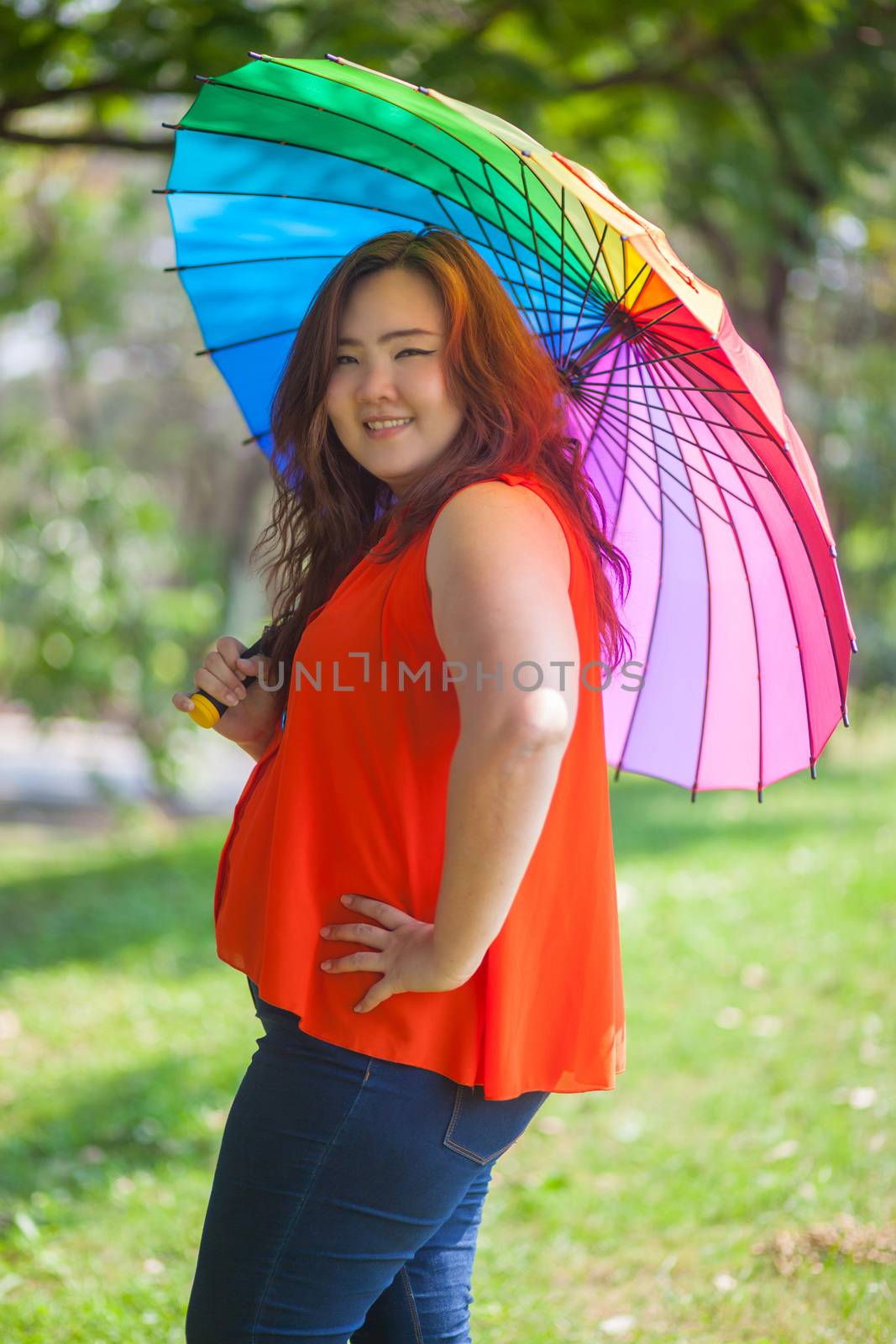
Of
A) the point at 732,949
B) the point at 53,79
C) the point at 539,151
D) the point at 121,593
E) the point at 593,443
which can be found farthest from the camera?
the point at 121,593

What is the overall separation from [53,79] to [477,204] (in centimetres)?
327

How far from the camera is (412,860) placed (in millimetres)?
1584

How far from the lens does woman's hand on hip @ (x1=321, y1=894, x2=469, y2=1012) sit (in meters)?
1.51

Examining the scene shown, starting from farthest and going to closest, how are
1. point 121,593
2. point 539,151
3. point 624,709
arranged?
point 121,593 → point 624,709 → point 539,151

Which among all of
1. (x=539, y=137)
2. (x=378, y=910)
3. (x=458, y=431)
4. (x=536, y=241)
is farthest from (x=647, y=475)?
(x=539, y=137)

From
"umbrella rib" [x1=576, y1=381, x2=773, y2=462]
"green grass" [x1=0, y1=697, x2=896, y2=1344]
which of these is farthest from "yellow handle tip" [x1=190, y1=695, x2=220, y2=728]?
"green grass" [x1=0, y1=697, x2=896, y2=1344]

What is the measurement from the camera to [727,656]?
2.17 meters

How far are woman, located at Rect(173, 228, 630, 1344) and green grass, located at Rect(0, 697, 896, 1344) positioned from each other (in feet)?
4.76

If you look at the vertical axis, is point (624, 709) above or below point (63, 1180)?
above

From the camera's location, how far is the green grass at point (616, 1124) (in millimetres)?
2908

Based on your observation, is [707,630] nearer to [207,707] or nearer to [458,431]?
[458,431]

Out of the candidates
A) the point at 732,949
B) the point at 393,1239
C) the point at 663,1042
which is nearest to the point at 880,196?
the point at 732,949

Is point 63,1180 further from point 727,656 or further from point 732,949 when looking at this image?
point 732,949

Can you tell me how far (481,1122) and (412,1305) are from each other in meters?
0.42
